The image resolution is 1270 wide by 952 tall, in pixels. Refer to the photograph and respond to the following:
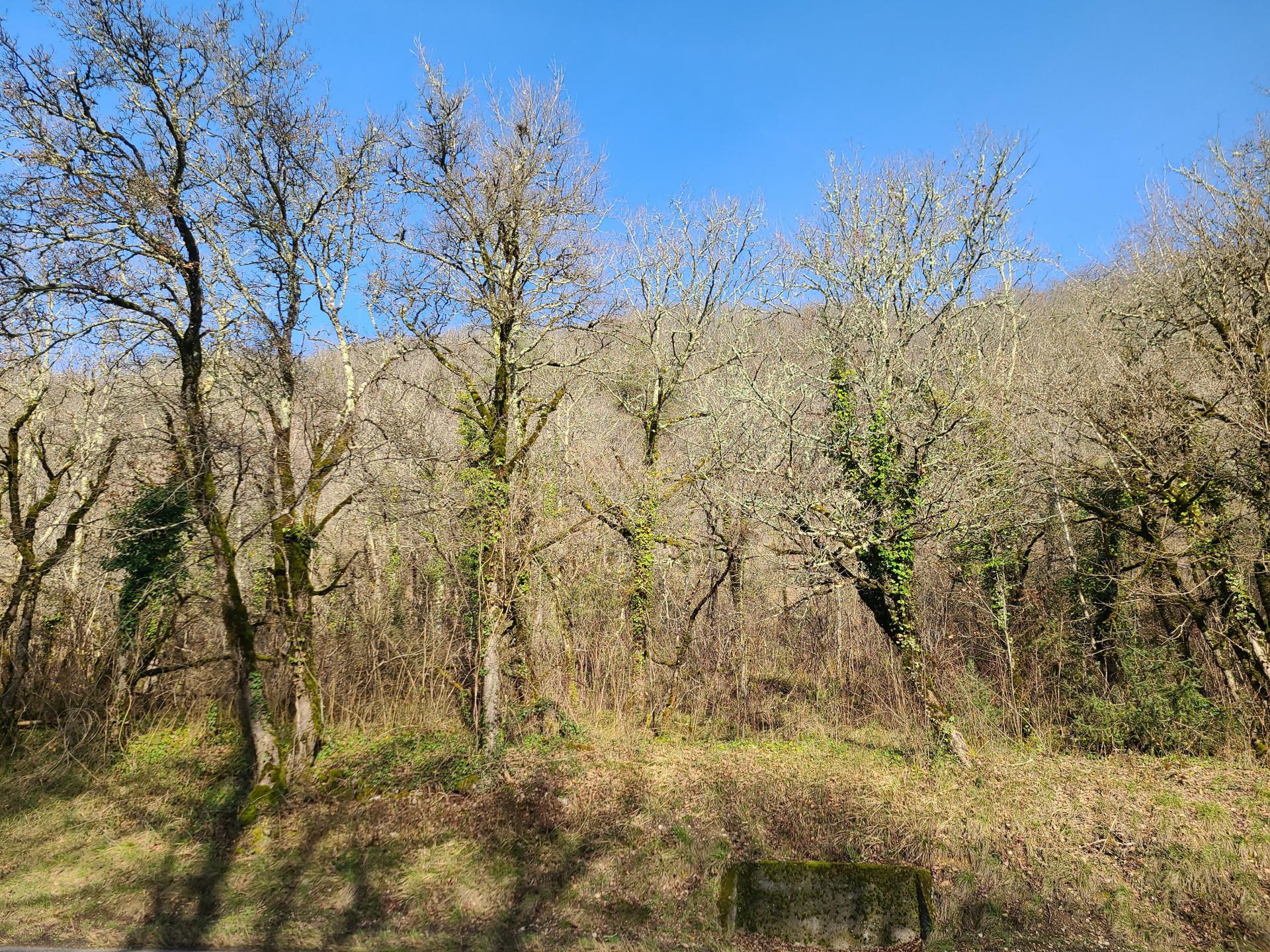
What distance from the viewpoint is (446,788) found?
31.1 ft

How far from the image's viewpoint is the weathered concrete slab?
6.75 m

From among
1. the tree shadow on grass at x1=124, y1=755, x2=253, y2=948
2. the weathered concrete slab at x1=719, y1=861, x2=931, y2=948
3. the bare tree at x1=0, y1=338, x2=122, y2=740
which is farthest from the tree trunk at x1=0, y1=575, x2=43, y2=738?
the weathered concrete slab at x1=719, y1=861, x2=931, y2=948

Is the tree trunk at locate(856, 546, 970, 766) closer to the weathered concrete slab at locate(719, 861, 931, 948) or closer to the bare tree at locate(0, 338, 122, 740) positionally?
the weathered concrete slab at locate(719, 861, 931, 948)

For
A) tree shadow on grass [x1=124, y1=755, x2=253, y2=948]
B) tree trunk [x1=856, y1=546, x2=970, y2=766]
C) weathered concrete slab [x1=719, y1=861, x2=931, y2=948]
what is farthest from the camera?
tree trunk [x1=856, y1=546, x2=970, y2=766]

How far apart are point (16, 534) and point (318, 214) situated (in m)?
6.96

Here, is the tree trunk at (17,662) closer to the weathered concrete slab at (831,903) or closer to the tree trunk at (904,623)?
the weathered concrete slab at (831,903)

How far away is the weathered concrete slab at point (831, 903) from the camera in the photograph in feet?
22.1

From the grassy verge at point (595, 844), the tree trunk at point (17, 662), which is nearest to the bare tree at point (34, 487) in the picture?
the tree trunk at point (17, 662)

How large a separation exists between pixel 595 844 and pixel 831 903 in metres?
2.71

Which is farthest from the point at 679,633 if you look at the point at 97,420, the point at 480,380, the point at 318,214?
the point at 97,420

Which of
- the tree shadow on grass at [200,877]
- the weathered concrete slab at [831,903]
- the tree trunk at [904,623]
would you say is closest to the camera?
the weathered concrete slab at [831,903]

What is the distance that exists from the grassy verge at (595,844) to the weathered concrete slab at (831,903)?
287mm

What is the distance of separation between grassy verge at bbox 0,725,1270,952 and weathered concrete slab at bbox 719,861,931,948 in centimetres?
29

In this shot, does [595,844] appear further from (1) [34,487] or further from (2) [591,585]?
(1) [34,487]
